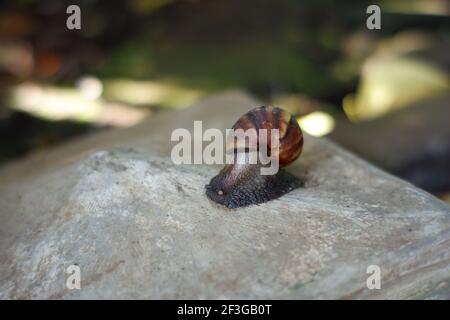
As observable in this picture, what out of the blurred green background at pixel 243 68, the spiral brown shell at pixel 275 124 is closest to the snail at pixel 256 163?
the spiral brown shell at pixel 275 124

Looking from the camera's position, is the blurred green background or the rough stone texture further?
the blurred green background

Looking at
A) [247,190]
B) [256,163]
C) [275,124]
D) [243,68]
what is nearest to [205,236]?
[247,190]

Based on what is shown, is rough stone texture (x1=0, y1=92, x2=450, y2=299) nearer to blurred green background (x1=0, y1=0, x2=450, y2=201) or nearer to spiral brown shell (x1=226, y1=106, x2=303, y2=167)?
spiral brown shell (x1=226, y1=106, x2=303, y2=167)

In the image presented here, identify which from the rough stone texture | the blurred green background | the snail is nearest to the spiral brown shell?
the snail

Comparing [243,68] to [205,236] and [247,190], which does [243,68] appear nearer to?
[247,190]

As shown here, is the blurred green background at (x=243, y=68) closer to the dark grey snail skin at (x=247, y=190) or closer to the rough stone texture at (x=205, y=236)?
the rough stone texture at (x=205, y=236)

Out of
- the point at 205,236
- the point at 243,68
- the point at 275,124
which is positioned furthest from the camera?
the point at 243,68

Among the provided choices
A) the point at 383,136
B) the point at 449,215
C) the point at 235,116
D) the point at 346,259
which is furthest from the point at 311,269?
the point at 383,136
